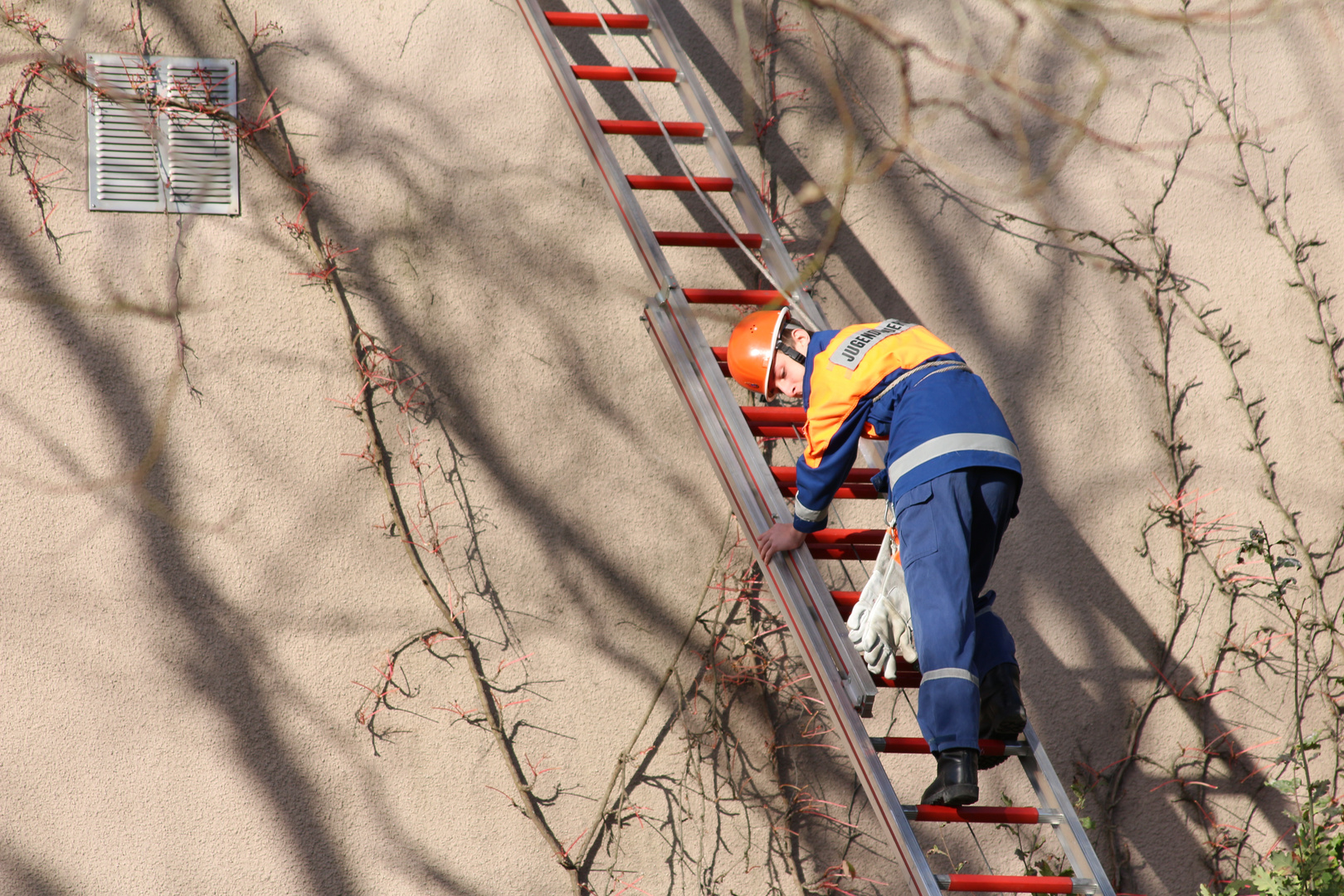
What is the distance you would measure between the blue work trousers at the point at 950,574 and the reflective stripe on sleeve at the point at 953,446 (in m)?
0.04

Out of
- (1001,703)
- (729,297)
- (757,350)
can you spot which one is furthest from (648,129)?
(1001,703)

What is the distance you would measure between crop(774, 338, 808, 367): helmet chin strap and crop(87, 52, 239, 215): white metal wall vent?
64.1 inches

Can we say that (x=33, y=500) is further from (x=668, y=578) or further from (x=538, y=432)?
(x=668, y=578)

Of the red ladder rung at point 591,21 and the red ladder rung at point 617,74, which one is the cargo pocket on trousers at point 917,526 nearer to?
the red ladder rung at point 617,74

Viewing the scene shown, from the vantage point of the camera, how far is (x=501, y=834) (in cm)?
275

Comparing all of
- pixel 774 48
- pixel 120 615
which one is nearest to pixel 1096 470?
pixel 774 48

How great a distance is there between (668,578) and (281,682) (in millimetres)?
1144

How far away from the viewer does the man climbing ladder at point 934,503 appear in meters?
1.89

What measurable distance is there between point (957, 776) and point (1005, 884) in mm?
276

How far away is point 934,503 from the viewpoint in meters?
1.95

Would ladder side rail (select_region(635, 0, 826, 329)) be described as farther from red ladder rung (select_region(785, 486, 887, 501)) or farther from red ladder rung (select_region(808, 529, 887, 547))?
→ red ladder rung (select_region(808, 529, 887, 547))

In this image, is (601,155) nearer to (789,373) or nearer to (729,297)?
(729,297)

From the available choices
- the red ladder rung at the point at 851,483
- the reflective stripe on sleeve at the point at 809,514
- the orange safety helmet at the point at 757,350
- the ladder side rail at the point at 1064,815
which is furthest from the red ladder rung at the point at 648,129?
the ladder side rail at the point at 1064,815

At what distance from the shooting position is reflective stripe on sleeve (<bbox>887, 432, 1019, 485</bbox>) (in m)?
1.94
